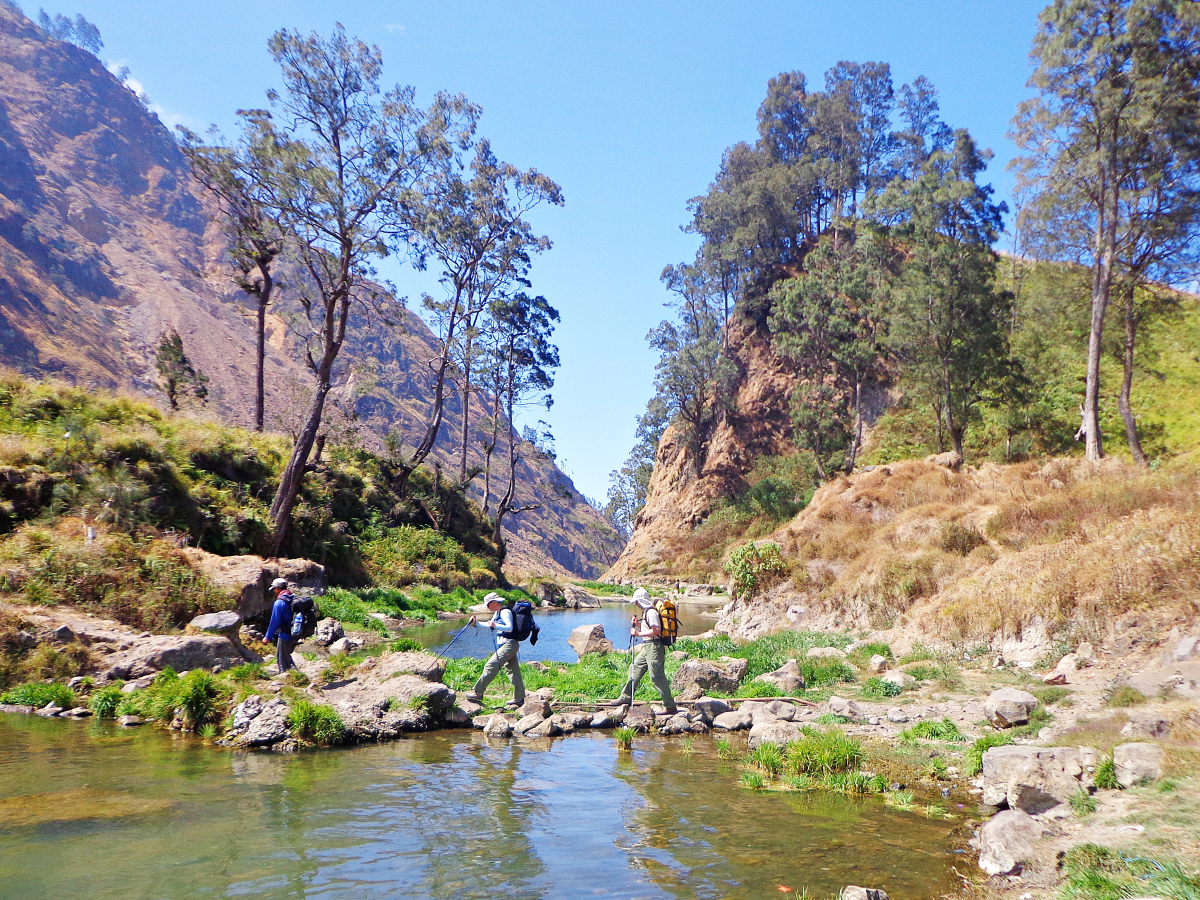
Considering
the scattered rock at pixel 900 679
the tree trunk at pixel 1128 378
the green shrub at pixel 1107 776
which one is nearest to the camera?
the green shrub at pixel 1107 776

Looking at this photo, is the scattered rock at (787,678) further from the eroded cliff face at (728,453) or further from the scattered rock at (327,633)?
the eroded cliff face at (728,453)

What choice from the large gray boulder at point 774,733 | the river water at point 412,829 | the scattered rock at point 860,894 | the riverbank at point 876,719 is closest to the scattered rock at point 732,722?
the riverbank at point 876,719

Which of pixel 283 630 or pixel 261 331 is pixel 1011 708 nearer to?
pixel 283 630

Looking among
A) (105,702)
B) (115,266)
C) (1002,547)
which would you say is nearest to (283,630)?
(105,702)

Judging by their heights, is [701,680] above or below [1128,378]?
below

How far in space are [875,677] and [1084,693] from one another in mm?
3985

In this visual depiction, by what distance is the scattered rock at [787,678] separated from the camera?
14178mm

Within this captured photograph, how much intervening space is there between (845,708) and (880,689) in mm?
1937

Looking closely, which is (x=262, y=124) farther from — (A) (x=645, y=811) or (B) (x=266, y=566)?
(A) (x=645, y=811)

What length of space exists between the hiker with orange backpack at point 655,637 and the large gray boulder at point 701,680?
1734 mm

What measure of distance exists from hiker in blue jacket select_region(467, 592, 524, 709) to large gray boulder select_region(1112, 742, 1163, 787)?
882cm

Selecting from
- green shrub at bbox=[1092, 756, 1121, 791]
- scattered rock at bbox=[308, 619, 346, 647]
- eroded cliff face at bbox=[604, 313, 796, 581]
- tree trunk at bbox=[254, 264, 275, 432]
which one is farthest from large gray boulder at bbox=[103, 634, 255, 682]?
Answer: eroded cliff face at bbox=[604, 313, 796, 581]

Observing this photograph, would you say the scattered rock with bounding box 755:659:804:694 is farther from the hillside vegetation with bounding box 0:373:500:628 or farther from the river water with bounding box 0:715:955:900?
the hillside vegetation with bounding box 0:373:500:628

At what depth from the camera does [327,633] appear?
61.4 feet
